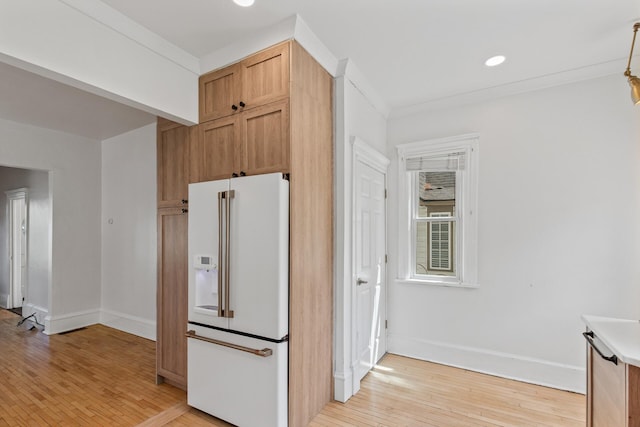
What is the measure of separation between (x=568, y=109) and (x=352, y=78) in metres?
2.05

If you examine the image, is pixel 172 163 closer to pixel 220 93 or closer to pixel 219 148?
pixel 219 148

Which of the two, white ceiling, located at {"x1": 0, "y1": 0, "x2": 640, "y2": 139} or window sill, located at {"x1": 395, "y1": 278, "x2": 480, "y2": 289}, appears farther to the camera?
window sill, located at {"x1": 395, "y1": 278, "x2": 480, "y2": 289}

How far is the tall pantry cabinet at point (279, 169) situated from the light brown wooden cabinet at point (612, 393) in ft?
5.56

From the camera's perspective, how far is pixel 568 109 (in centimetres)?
287

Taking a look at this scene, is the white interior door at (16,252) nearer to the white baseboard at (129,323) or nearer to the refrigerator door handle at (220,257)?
the white baseboard at (129,323)

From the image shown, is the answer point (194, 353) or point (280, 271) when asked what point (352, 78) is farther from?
point (194, 353)

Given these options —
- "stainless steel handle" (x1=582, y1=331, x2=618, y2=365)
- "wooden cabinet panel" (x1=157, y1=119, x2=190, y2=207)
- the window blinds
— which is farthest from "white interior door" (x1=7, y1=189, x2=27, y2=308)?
"stainless steel handle" (x1=582, y1=331, x2=618, y2=365)

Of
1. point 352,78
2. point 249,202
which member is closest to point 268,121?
point 249,202

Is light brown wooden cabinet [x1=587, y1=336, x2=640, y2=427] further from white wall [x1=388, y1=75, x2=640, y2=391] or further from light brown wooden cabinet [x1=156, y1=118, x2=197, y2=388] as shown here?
light brown wooden cabinet [x1=156, y1=118, x2=197, y2=388]

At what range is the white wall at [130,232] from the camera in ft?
13.9

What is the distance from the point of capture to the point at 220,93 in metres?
2.54

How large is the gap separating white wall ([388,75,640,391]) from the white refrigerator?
2042 mm

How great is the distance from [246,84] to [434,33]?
4.85 ft

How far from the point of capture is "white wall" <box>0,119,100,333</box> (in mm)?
4273
